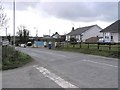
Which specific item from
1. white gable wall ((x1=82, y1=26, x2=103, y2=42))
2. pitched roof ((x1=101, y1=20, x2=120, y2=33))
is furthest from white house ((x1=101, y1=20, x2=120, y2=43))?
white gable wall ((x1=82, y1=26, x2=103, y2=42))

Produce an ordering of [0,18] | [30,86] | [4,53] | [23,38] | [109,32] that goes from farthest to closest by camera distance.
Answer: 1. [23,38]
2. [109,32]
3. [0,18]
4. [4,53]
5. [30,86]

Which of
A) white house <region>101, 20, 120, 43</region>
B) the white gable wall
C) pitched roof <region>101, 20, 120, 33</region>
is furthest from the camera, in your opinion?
the white gable wall

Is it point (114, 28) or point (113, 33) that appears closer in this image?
point (114, 28)

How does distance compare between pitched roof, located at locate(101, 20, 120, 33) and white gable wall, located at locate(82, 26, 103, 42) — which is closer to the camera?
pitched roof, located at locate(101, 20, 120, 33)

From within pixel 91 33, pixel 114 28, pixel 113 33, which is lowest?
pixel 113 33

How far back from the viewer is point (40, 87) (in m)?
9.54

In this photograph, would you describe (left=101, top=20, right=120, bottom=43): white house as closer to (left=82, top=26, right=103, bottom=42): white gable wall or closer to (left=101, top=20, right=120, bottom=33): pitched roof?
(left=101, top=20, right=120, bottom=33): pitched roof

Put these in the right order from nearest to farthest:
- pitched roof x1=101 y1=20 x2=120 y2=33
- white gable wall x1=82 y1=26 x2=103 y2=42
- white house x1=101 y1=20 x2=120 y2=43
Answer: white house x1=101 y1=20 x2=120 y2=43
pitched roof x1=101 y1=20 x2=120 y2=33
white gable wall x1=82 y1=26 x2=103 y2=42

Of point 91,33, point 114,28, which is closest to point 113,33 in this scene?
point 114,28

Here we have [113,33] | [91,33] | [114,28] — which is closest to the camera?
[114,28]

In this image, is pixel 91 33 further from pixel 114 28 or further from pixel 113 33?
pixel 114 28

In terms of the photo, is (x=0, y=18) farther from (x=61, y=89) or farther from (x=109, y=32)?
(x=109, y=32)

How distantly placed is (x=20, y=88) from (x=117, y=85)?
3608 mm

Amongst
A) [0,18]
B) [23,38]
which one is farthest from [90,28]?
[0,18]
